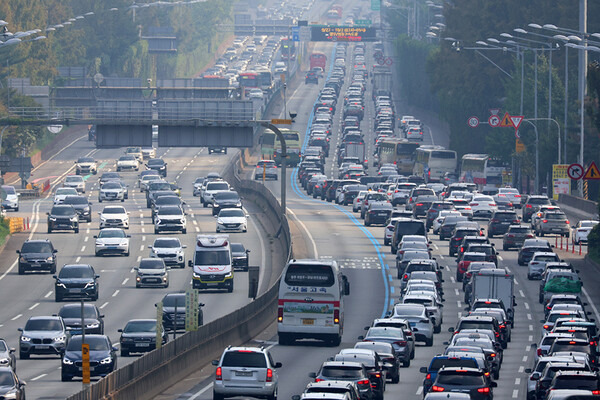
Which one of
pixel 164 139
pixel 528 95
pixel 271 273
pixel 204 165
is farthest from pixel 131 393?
pixel 204 165

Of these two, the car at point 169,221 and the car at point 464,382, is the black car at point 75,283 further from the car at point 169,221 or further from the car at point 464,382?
the car at point 464,382

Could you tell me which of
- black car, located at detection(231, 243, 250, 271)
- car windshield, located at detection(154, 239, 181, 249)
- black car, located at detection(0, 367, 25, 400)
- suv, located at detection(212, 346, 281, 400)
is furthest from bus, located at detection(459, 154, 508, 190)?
black car, located at detection(0, 367, 25, 400)

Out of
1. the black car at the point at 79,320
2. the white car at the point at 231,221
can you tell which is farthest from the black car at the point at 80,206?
the black car at the point at 79,320

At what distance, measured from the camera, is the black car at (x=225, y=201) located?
9588 centimetres

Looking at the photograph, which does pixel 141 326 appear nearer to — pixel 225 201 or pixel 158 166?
pixel 225 201

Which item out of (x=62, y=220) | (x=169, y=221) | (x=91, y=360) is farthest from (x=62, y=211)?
(x=91, y=360)

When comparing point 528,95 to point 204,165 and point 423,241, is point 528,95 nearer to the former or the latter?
point 204,165

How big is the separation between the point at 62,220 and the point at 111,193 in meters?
19.6

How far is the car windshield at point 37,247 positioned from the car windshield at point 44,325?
24.3 meters

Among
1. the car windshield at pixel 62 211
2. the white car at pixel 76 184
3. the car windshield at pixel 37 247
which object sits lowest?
the white car at pixel 76 184

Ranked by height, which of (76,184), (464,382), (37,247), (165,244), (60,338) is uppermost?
(464,382)

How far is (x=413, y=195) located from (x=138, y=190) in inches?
1114

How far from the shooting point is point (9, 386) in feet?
110

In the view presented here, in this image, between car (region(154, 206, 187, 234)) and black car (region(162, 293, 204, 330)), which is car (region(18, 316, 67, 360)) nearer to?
black car (region(162, 293, 204, 330))
